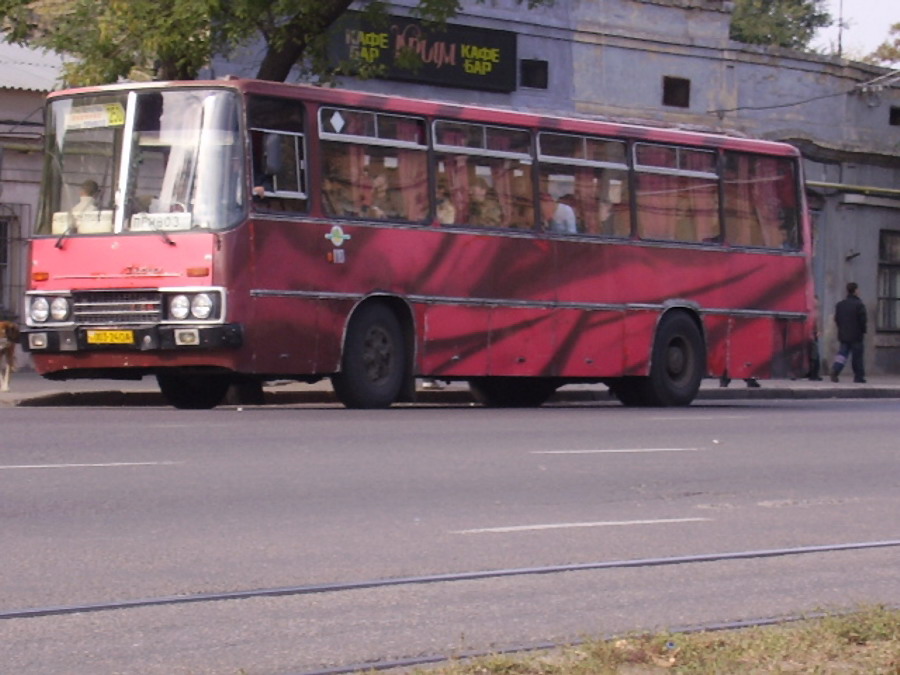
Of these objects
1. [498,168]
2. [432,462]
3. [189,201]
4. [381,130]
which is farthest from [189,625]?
[498,168]

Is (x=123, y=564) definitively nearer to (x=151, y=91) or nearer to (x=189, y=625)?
(x=189, y=625)

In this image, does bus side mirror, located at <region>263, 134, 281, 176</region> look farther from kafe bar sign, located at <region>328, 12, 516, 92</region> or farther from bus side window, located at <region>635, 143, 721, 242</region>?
kafe bar sign, located at <region>328, 12, 516, 92</region>

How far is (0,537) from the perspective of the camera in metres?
9.25

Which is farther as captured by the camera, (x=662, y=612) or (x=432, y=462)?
(x=432, y=462)

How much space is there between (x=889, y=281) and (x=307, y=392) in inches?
838

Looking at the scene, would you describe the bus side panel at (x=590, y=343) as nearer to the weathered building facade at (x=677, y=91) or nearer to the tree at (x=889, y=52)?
the weathered building facade at (x=677, y=91)

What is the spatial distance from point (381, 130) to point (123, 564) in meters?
11.1

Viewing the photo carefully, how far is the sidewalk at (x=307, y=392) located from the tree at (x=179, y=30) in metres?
3.52

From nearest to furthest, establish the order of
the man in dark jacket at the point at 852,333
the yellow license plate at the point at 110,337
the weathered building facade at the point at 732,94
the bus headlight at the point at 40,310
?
the yellow license plate at the point at 110,337 → the bus headlight at the point at 40,310 → the weathered building facade at the point at 732,94 → the man in dark jacket at the point at 852,333

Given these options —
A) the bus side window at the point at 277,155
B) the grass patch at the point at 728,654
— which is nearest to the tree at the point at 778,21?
the bus side window at the point at 277,155

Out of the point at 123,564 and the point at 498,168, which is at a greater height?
the point at 498,168

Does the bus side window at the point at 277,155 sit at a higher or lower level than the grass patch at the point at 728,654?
higher

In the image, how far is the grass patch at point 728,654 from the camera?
21.0 feet

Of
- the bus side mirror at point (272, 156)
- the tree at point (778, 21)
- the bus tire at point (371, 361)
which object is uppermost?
the tree at point (778, 21)
